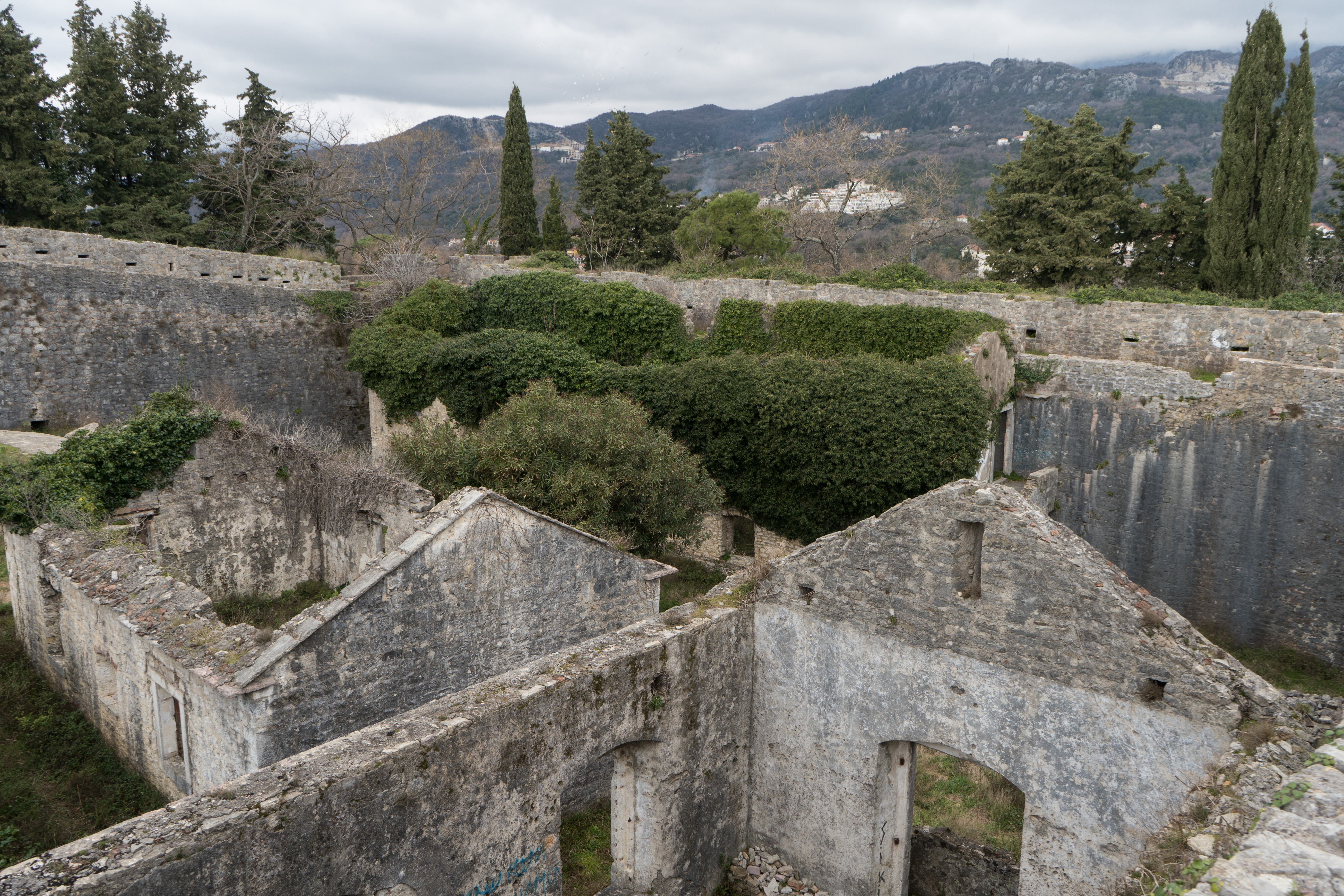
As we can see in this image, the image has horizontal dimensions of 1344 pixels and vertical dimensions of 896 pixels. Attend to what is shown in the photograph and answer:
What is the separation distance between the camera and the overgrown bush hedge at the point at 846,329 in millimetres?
19438

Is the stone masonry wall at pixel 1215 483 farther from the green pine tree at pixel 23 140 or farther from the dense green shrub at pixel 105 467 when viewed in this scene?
the green pine tree at pixel 23 140

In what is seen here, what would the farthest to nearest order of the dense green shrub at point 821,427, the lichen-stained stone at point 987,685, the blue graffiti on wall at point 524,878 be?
the dense green shrub at point 821,427 → the lichen-stained stone at point 987,685 → the blue graffiti on wall at point 524,878

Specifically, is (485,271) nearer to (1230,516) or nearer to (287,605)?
(287,605)

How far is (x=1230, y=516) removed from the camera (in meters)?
16.5

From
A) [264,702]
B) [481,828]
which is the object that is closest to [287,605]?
[264,702]

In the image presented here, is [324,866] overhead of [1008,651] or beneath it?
beneath

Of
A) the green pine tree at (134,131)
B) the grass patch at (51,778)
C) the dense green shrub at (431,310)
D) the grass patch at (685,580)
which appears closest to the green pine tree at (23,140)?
the green pine tree at (134,131)

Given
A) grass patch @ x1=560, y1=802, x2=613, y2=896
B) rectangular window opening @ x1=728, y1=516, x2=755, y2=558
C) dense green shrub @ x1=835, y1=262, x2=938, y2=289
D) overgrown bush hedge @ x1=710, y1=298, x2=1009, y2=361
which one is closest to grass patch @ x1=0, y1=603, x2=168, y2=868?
grass patch @ x1=560, y1=802, x2=613, y2=896

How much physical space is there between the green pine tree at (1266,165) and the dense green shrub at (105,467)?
2285 cm

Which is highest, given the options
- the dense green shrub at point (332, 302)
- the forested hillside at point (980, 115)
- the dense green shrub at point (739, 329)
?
the forested hillside at point (980, 115)

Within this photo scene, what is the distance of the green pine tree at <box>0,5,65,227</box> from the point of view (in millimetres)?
25125

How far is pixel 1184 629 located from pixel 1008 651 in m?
1.34

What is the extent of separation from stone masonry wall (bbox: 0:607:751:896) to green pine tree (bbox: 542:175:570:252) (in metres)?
27.0

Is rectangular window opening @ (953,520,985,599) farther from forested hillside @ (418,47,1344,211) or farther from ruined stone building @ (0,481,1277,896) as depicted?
forested hillside @ (418,47,1344,211)
